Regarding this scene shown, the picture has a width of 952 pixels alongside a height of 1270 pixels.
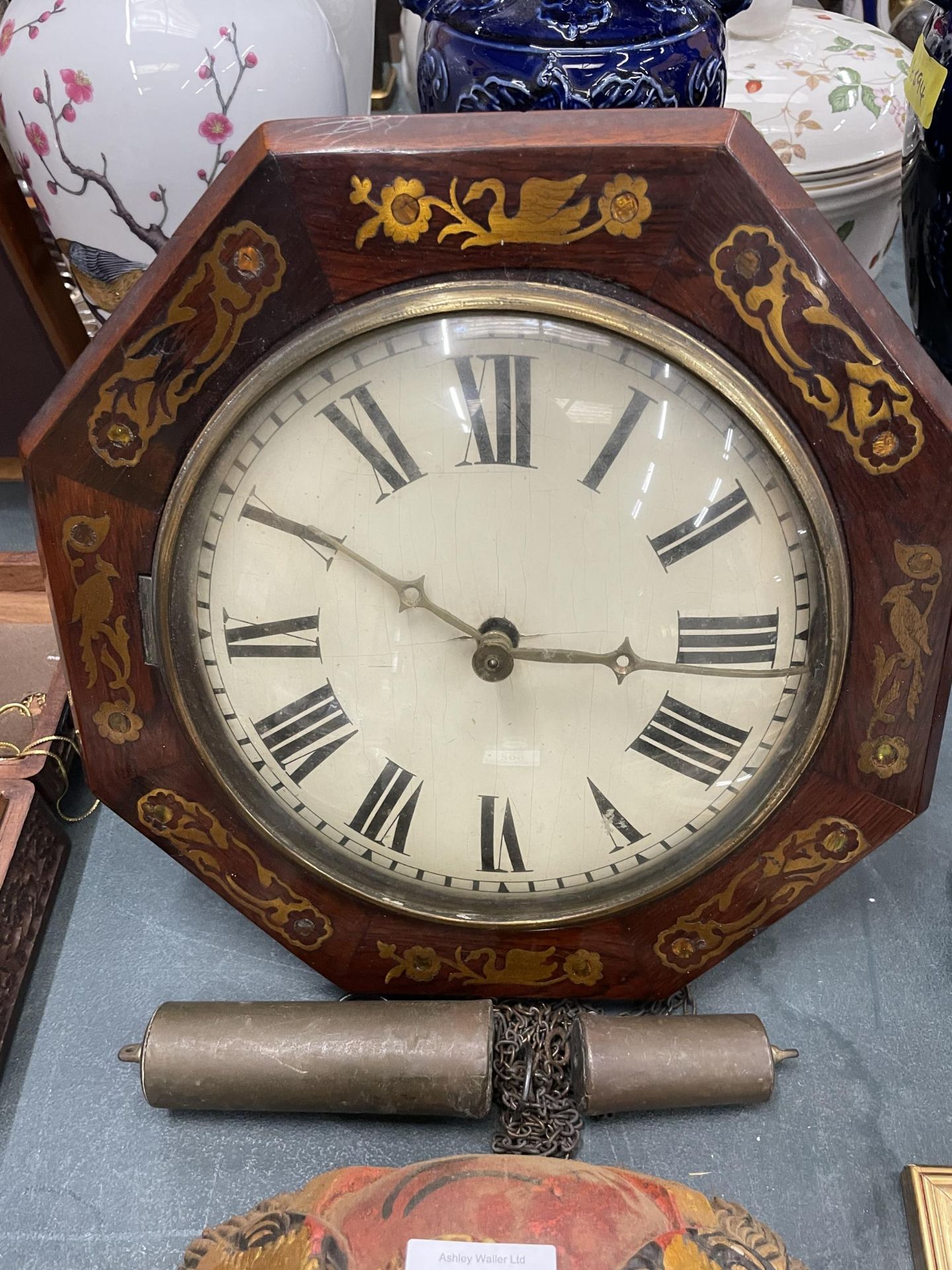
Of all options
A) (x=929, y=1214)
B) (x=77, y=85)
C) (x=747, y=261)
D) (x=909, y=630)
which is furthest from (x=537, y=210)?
(x=929, y=1214)

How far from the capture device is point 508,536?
73 centimetres

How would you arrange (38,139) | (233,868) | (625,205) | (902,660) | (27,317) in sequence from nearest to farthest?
(625,205) → (902,660) → (233,868) → (38,139) → (27,317)

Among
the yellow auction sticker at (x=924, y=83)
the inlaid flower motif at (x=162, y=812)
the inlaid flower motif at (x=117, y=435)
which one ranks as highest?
the yellow auction sticker at (x=924, y=83)

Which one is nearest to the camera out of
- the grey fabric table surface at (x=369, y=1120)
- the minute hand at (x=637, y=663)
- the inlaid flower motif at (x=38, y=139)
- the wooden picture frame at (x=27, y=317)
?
the minute hand at (x=637, y=663)

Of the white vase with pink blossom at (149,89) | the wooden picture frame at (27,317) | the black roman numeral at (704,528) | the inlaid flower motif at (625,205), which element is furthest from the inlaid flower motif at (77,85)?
the black roman numeral at (704,528)

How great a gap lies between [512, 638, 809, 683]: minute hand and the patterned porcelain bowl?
81 centimetres

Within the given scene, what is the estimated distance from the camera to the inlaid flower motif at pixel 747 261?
25.8 inches

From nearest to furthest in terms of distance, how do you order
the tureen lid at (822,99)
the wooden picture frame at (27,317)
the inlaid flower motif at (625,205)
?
1. the inlaid flower motif at (625,205)
2. the wooden picture frame at (27,317)
3. the tureen lid at (822,99)

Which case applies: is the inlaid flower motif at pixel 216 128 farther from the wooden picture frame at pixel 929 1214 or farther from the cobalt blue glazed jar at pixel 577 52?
the wooden picture frame at pixel 929 1214

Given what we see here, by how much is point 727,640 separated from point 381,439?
0.87ft

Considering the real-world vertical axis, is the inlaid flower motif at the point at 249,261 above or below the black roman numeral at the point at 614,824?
above

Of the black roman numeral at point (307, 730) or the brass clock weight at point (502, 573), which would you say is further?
the black roman numeral at point (307, 730)

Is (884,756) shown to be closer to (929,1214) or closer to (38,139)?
(929,1214)

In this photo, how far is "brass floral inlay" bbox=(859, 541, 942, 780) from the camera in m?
0.72
